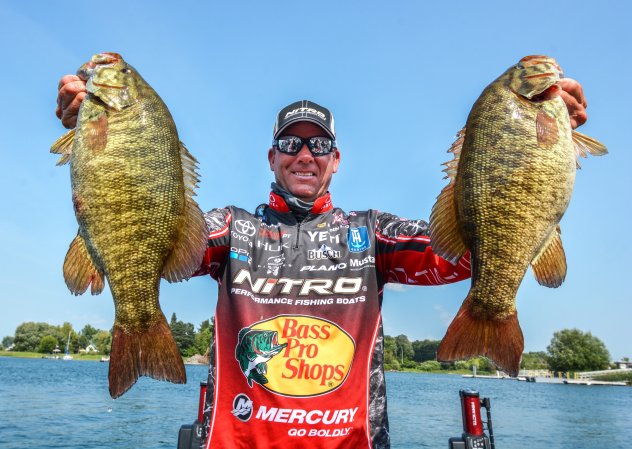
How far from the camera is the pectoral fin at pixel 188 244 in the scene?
9.10 feet

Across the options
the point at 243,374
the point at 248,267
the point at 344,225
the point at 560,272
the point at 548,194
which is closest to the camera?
the point at 548,194

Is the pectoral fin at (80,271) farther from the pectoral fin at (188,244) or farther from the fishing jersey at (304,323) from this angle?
the fishing jersey at (304,323)

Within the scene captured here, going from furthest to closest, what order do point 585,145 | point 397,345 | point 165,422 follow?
point 397,345 < point 165,422 < point 585,145

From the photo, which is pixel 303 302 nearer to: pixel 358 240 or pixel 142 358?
pixel 358 240

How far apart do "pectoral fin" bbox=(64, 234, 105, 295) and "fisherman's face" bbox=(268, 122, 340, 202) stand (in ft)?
4.71

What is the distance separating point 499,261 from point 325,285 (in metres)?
1.11

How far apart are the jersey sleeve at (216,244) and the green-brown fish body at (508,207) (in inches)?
59.4

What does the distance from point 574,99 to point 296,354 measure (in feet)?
7.23

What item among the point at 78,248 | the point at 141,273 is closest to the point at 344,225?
the point at 141,273

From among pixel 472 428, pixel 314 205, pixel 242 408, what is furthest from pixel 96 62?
pixel 472 428

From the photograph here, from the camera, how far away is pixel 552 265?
106 inches

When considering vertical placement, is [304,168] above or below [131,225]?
above

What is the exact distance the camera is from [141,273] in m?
2.66

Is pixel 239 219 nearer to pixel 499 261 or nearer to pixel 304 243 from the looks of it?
pixel 304 243
